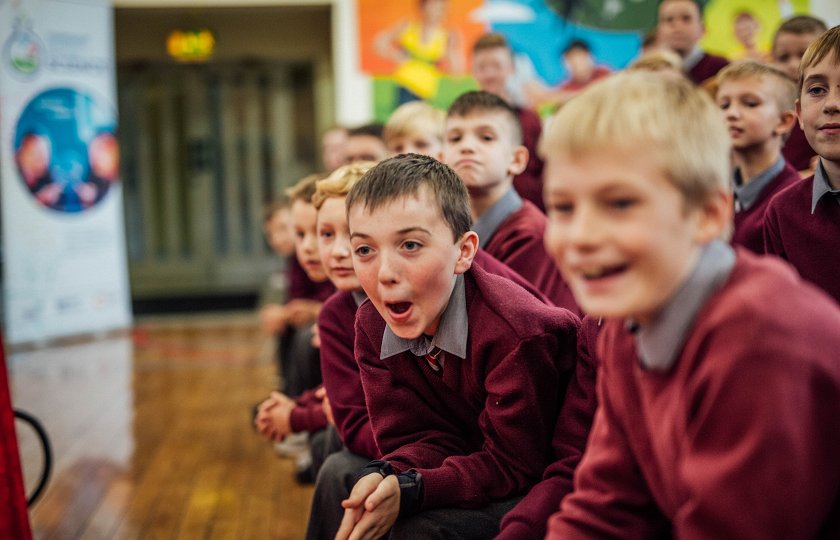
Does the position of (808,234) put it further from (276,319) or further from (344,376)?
(276,319)

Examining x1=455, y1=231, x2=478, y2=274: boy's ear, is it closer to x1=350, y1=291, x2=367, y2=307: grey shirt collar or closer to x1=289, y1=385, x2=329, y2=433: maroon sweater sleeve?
x1=350, y1=291, x2=367, y2=307: grey shirt collar

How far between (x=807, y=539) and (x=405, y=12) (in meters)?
4.93

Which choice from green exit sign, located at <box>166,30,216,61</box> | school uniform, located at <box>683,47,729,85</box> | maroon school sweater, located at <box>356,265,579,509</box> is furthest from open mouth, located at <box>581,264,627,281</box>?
green exit sign, located at <box>166,30,216,61</box>

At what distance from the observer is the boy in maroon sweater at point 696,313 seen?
660 millimetres

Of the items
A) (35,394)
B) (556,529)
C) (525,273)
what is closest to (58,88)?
(35,394)

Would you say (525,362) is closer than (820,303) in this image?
No

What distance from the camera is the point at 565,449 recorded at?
1.11 meters

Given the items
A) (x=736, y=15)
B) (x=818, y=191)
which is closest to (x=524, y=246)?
(x=818, y=191)

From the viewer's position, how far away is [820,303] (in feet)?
2.29

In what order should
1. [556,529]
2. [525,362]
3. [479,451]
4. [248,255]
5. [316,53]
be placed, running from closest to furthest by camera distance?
[556,529]
[525,362]
[479,451]
[316,53]
[248,255]

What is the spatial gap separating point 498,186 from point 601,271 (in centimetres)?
114

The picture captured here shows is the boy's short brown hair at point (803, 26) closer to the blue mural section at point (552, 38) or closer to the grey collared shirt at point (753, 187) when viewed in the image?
the grey collared shirt at point (753, 187)

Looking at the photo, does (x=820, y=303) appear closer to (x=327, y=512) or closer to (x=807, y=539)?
(x=807, y=539)

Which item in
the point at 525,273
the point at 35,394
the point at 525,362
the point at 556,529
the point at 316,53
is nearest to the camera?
the point at 556,529
